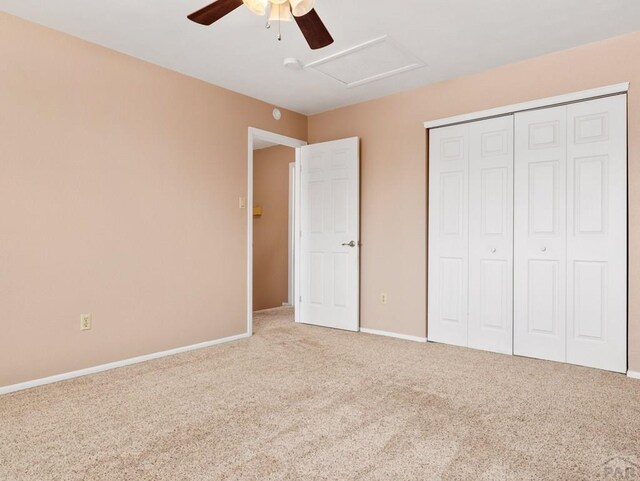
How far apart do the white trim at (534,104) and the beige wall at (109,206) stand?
2.03 m

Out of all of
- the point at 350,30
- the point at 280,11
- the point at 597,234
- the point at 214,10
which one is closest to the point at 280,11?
the point at 280,11

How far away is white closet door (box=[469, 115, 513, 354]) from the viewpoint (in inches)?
140

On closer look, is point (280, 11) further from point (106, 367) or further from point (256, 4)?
point (106, 367)

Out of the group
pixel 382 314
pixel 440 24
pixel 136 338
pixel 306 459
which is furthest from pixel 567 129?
pixel 136 338

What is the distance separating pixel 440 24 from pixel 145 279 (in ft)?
9.87

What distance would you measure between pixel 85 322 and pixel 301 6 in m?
2.66

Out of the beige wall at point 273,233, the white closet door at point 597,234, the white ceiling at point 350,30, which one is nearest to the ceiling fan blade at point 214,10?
the white ceiling at point 350,30

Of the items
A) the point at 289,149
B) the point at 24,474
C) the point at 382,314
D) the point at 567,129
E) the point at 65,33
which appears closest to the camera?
the point at 24,474

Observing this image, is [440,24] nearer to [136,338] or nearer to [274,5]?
[274,5]

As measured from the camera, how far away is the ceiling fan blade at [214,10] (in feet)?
6.71

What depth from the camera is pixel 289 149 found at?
6.24 meters

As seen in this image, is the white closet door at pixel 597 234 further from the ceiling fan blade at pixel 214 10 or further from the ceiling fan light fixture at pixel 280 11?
the ceiling fan blade at pixel 214 10

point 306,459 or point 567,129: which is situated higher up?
point 567,129

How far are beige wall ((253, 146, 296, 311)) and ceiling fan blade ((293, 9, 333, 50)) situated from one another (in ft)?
13.0
